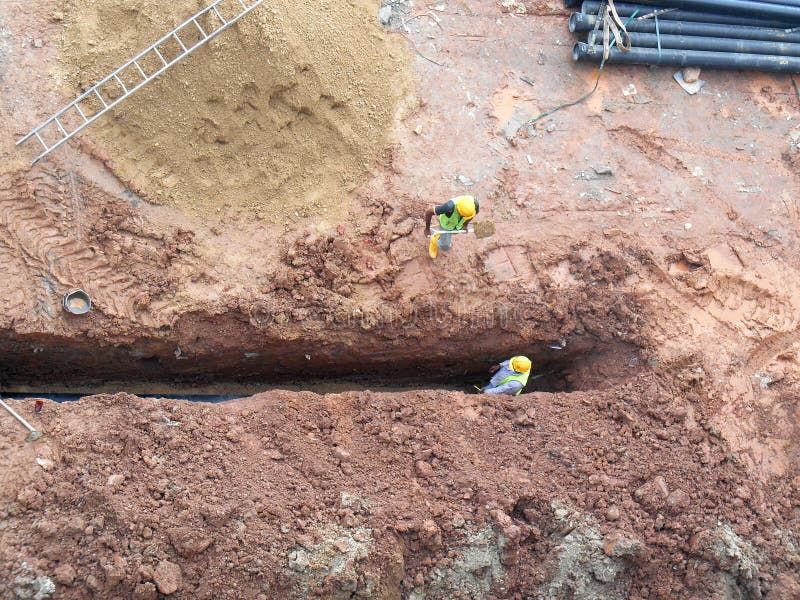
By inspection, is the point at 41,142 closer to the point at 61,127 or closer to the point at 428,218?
the point at 61,127

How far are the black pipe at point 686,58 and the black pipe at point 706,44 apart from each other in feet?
0.18

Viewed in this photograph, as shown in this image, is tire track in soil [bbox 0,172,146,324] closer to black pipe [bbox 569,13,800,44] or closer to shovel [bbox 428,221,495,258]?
shovel [bbox 428,221,495,258]

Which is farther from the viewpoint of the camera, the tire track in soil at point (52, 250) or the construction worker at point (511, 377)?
the construction worker at point (511, 377)

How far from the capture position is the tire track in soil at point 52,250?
23.4ft

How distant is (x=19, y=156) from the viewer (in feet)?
23.7

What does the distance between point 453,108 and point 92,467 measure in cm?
545

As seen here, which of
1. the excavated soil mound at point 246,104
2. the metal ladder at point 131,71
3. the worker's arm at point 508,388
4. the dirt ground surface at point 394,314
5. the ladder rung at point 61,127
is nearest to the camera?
the dirt ground surface at point 394,314

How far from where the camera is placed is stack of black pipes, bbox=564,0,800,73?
827cm

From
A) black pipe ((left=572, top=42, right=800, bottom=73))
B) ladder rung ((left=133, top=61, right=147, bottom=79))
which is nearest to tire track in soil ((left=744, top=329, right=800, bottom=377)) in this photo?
black pipe ((left=572, top=42, right=800, bottom=73))

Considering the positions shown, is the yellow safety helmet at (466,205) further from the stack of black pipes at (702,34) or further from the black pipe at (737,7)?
the black pipe at (737,7)

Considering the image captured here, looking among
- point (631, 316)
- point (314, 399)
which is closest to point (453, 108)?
point (631, 316)

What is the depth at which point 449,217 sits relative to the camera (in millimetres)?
7176

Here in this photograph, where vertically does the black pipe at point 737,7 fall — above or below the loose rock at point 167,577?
above

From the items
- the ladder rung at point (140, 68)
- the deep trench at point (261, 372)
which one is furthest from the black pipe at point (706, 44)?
the ladder rung at point (140, 68)
